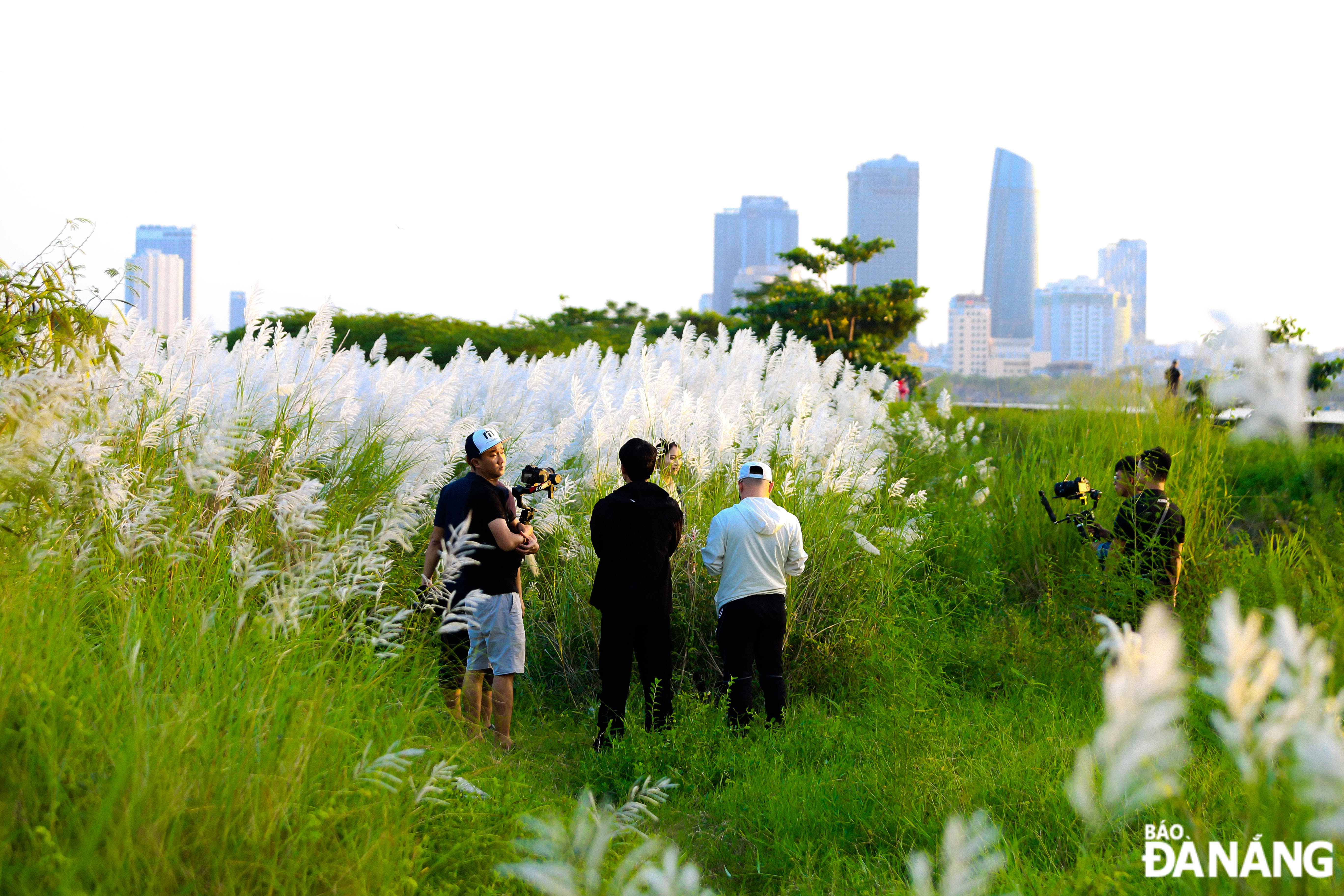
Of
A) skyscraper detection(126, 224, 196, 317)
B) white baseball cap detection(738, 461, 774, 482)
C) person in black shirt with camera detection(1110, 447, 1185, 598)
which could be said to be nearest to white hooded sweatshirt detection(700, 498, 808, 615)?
white baseball cap detection(738, 461, 774, 482)

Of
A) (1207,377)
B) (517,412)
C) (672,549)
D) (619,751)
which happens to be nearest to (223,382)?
(517,412)

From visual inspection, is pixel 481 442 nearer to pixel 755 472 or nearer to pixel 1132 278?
pixel 755 472

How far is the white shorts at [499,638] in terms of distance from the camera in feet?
15.4

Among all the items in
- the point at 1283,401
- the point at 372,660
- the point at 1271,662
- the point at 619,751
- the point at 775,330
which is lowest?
the point at 619,751

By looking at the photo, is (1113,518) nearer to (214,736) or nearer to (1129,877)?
(1129,877)

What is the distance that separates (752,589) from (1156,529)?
→ 2685 millimetres

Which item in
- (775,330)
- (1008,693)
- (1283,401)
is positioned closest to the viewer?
(1283,401)

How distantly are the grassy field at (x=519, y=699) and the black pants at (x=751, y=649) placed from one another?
18 cm

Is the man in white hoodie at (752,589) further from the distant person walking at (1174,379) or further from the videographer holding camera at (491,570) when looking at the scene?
the distant person walking at (1174,379)

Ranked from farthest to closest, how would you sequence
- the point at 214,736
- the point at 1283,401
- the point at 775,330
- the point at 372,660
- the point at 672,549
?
the point at 775,330 < the point at 672,549 < the point at 372,660 < the point at 214,736 < the point at 1283,401

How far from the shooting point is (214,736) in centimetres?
236

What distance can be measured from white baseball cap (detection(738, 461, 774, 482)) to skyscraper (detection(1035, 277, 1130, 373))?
5.21m

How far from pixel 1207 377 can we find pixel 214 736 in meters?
7.74

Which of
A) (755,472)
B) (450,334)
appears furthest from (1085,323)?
(755,472)
